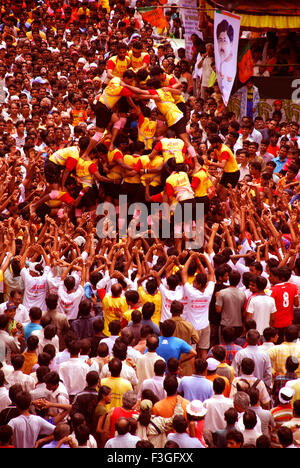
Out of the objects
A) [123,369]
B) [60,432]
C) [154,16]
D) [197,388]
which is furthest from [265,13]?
[60,432]

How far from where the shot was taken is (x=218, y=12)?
570 inches

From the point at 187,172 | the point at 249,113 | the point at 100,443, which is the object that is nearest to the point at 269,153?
the point at 249,113

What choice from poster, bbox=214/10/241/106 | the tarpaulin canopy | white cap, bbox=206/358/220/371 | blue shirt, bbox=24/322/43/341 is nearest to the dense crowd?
white cap, bbox=206/358/220/371

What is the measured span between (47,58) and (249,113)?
478 centimetres

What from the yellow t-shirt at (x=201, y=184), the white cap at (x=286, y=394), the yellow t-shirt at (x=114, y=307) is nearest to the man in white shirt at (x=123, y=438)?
the white cap at (x=286, y=394)

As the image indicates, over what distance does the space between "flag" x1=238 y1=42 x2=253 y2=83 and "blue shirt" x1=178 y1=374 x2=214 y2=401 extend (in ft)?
33.6

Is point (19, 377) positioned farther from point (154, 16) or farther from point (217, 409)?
point (154, 16)

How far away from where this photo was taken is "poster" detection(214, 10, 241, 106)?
558 inches

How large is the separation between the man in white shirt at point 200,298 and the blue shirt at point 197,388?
162 cm

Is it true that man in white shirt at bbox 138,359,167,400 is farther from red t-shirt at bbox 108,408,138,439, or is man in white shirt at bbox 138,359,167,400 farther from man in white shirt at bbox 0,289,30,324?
man in white shirt at bbox 0,289,30,324

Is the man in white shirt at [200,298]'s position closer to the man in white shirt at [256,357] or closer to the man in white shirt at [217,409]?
the man in white shirt at [256,357]

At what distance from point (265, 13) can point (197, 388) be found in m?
11.2

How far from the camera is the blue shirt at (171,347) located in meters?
7.04

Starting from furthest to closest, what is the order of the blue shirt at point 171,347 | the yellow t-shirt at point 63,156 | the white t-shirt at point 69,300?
the yellow t-shirt at point 63,156
the white t-shirt at point 69,300
the blue shirt at point 171,347
